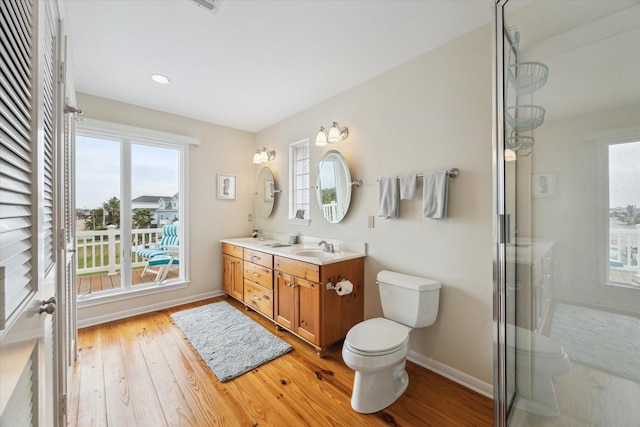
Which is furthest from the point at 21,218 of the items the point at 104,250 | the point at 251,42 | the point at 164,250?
the point at 104,250

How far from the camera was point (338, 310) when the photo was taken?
2260mm

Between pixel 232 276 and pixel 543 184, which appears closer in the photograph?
pixel 543 184

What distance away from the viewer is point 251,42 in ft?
6.27

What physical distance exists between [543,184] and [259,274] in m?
2.49

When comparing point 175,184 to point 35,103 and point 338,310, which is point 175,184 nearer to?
point 338,310

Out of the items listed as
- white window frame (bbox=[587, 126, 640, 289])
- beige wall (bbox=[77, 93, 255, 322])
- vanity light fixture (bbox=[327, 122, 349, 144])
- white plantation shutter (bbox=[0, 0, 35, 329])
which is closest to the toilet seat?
white window frame (bbox=[587, 126, 640, 289])

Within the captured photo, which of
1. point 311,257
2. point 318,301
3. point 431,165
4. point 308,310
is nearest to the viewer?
point 431,165

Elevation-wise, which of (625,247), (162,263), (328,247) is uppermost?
(625,247)

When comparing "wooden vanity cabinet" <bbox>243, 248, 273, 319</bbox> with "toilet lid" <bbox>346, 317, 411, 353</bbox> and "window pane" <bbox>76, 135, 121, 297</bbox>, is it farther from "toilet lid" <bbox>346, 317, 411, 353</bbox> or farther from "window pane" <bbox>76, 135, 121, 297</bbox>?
"window pane" <bbox>76, 135, 121, 297</bbox>

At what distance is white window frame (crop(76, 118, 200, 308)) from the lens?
276cm

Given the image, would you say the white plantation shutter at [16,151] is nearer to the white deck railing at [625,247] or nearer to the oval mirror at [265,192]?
the white deck railing at [625,247]

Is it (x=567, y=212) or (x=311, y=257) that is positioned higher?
(x=567, y=212)

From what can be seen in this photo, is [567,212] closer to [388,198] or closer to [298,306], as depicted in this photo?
[388,198]

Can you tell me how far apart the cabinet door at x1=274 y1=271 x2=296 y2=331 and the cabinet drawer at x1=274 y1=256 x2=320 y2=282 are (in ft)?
0.20
